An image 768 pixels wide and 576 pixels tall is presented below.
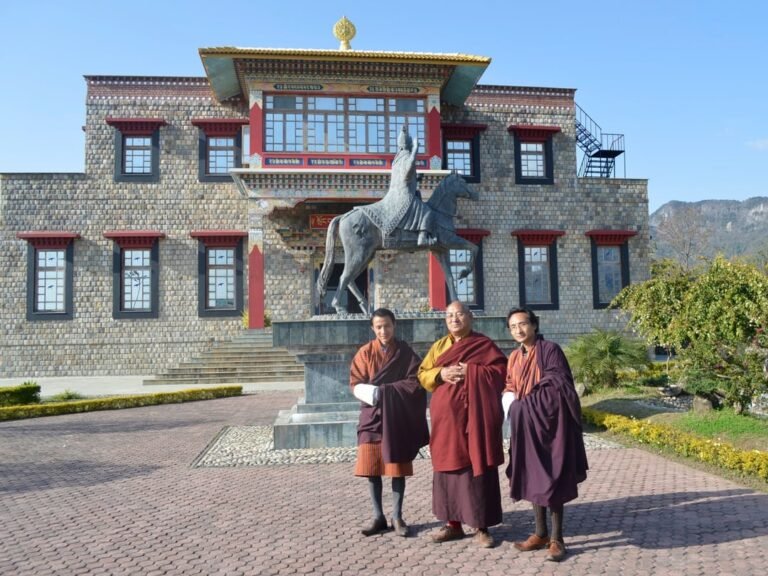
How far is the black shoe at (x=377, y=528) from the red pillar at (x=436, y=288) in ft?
55.2

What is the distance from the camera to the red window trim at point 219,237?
21.2 m

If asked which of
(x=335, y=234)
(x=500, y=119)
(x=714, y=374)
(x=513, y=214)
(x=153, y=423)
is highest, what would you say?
(x=500, y=119)

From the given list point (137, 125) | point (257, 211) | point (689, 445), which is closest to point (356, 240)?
point (689, 445)

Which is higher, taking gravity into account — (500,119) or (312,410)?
(500,119)

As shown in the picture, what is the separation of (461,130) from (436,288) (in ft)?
19.4

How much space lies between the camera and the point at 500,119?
75.6 ft

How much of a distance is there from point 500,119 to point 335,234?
608 inches

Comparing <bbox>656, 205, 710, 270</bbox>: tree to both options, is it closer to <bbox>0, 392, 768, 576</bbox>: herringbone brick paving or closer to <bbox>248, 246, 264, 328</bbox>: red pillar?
<bbox>248, 246, 264, 328</bbox>: red pillar

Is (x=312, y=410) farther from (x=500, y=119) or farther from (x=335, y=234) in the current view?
(x=500, y=119)

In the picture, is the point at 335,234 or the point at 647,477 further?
the point at 335,234

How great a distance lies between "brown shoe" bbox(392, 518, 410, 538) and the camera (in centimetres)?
474

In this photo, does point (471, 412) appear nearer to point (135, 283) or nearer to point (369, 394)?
point (369, 394)

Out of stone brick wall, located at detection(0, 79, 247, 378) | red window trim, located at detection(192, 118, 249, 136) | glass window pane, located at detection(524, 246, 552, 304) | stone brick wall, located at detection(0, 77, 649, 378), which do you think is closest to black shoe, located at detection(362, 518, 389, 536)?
stone brick wall, located at detection(0, 77, 649, 378)

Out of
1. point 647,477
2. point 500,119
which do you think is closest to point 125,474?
point 647,477
